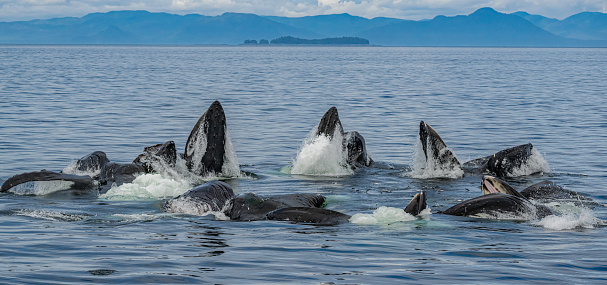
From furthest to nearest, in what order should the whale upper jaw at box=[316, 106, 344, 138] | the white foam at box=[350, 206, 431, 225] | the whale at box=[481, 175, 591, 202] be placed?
the whale upper jaw at box=[316, 106, 344, 138] → the whale at box=[481, 175, 591, 202] → the white foam at box=[350, 206, 431, 225]

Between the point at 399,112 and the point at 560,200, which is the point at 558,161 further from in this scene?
the point at 399,112

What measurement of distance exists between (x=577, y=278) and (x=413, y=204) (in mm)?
3823

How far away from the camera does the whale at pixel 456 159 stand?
19.5 meters

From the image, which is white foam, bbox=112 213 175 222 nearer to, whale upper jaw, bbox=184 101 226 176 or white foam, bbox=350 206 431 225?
white foam, bbox=350 206 431 225

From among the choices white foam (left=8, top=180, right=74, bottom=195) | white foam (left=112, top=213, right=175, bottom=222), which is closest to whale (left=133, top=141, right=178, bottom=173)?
white foam (left=8, top=180, right=74, bottom=195)

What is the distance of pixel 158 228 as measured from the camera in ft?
42.7

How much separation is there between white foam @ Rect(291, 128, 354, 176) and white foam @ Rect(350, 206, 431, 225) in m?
6.28

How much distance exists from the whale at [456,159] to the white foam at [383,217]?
6094mm

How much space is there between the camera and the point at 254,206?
45.8 ft

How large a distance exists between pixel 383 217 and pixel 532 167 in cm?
793

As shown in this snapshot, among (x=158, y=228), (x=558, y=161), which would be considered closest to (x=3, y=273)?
(x=158, y=228)

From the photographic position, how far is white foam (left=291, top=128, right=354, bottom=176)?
65.7 feet

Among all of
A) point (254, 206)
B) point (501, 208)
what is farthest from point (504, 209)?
point (254, 206)

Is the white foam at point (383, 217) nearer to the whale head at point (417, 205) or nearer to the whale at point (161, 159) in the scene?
the whale head at point (417, 205)
